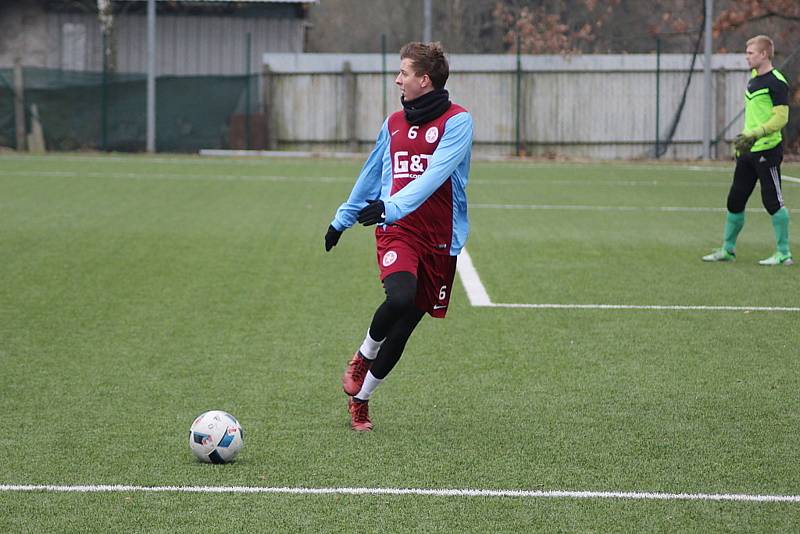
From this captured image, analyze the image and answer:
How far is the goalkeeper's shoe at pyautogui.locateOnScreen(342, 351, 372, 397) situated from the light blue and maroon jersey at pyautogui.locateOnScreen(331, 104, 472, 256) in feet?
2.22

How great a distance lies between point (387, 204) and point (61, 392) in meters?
2.34

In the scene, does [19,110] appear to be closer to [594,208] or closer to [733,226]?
[594,208]

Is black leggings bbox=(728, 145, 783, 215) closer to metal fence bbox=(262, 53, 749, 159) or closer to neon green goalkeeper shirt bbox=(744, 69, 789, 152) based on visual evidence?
neon green goalkeeper shirt bbox=(744, 69, 789, 152)

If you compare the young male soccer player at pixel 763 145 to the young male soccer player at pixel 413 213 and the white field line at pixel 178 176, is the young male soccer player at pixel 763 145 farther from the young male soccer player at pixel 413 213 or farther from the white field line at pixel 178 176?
the white field line at pixel 178 176

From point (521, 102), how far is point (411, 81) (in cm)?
2537

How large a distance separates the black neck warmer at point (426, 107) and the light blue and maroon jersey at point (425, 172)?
4 centimetres

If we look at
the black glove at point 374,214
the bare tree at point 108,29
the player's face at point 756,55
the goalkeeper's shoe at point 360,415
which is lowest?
the goalkeeper's shoe at point 360,415

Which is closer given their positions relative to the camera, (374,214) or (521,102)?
(374,214)

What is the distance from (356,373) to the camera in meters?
6.14

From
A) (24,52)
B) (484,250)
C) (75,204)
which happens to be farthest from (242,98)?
(484,250)

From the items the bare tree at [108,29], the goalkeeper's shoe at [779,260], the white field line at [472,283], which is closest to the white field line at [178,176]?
the white field line at [472,283]

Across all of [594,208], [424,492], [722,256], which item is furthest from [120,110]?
[424,492]

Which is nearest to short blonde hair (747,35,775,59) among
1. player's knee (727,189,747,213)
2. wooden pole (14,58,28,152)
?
player's knee (727,189,747,213)

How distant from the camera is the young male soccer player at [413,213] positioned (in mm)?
5848
